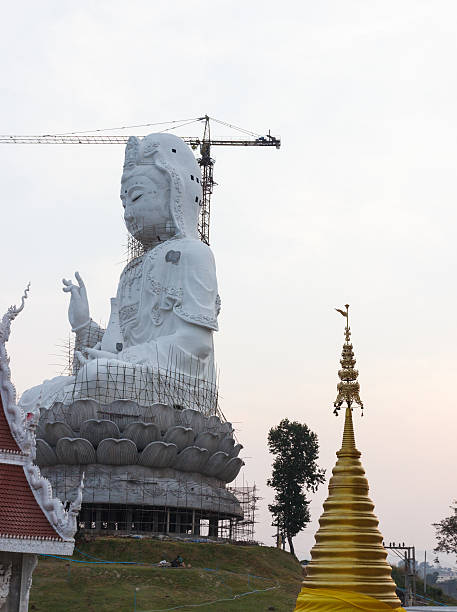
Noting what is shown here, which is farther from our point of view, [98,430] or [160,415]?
[160,415]

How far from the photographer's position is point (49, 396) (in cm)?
2816

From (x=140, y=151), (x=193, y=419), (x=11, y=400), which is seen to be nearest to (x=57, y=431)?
(x=193, y=419)

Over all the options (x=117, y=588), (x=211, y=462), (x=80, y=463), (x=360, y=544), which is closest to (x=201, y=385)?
→ (x=211, y=462)

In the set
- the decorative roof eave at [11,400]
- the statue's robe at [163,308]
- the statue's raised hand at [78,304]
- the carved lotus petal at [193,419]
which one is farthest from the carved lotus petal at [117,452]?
the decorative roof eave at [11,400]

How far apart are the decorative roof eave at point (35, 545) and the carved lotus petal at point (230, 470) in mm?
18073

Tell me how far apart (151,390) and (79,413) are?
225 cm

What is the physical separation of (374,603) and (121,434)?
17.6 m

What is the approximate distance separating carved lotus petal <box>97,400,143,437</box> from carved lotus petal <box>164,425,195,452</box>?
3.23 ft

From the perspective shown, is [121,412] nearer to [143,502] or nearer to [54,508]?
[143,502]

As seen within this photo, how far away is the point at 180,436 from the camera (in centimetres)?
2711

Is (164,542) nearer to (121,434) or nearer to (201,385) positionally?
(121,434)

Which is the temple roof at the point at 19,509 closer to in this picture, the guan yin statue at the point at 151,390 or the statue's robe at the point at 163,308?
the guan yin statue at the point at 151,390

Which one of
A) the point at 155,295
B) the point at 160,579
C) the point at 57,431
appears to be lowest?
the point at 160,579

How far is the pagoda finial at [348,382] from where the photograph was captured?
35.3 feet
